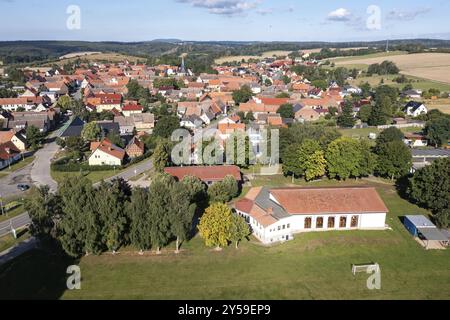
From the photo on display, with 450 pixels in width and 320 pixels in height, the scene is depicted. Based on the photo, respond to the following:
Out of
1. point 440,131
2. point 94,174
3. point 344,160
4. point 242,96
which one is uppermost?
point 242,96

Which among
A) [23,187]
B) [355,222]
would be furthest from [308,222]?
[23,187]

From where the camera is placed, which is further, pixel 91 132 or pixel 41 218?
pixel 91 132

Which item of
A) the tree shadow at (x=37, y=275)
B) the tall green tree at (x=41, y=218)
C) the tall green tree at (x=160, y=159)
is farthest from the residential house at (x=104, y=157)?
the tall green tree at (x=41, y=218)

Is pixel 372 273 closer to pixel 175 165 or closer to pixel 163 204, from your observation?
pixel 163 204

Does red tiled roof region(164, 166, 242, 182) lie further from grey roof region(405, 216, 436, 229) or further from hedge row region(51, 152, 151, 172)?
grey roof region(405, 216, 436, 229)

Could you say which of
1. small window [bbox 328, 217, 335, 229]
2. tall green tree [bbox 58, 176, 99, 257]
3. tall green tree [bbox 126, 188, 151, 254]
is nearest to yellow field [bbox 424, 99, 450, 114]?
small window [bbox 328, 217, 335, 229]

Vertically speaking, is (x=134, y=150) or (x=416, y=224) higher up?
(x=134, y=150)

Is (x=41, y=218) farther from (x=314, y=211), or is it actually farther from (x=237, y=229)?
(x=314, y=211)
